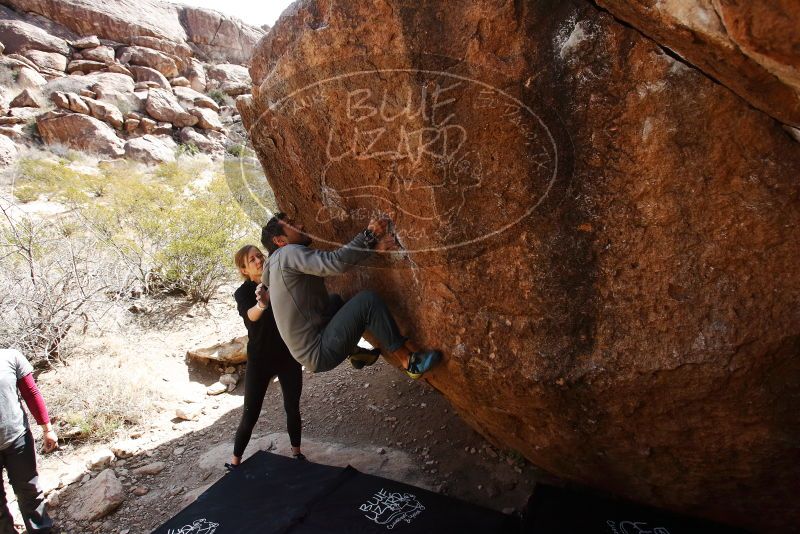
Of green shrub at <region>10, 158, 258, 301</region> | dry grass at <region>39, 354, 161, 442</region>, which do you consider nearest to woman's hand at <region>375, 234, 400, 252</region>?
dry grass at <region>39, 354, 161, 442</region>

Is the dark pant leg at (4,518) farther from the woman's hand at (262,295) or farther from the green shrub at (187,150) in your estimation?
the green shrub at (187,150)

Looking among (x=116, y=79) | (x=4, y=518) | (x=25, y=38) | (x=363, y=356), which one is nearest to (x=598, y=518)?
(x=363, y=356)

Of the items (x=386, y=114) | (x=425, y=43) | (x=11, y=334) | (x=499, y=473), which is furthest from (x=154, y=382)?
(x=425, y=43)

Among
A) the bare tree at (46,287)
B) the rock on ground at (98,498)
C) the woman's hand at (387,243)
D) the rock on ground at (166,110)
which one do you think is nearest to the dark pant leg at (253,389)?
the rock on ground at (98,498)

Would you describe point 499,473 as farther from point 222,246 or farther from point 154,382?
point 222,246

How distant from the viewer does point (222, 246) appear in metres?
6.68

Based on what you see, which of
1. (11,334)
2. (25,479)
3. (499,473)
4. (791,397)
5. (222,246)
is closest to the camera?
(791,397)

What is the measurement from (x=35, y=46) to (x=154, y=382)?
19.2 metres

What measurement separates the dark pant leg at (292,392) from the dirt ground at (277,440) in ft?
1.11

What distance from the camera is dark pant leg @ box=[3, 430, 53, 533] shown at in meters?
2.50

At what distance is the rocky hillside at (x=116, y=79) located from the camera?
538 inches

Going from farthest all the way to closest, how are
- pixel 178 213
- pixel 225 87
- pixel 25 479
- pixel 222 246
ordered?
pixel 225 87, pixel 178 213, pixel 222 246, pixel 25 479

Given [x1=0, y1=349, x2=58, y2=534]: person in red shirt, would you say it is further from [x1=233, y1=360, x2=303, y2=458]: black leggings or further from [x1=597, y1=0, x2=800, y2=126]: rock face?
[x1=597, y1=0, x2=800, y2=126]: rock face

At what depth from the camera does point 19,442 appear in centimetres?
249
